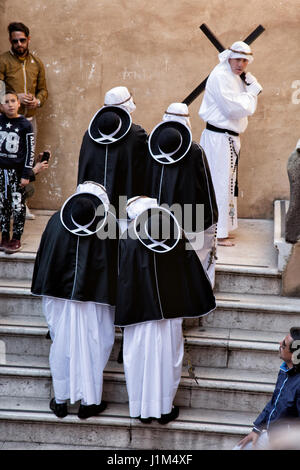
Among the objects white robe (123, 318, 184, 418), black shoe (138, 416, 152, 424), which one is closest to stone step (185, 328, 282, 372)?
white robe (123, 318, 184, 418)

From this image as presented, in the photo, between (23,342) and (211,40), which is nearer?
(23,342)

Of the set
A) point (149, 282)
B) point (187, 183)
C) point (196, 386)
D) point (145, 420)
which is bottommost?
point (145, 420)

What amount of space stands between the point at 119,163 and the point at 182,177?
675 mm

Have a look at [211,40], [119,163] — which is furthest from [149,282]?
[211,40]

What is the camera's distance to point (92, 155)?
27.1 ft

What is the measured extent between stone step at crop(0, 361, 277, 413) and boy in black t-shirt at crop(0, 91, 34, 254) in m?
1.52

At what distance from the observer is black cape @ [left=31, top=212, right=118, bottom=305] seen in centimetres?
712

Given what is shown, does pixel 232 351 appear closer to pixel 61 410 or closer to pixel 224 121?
pixel 61 410

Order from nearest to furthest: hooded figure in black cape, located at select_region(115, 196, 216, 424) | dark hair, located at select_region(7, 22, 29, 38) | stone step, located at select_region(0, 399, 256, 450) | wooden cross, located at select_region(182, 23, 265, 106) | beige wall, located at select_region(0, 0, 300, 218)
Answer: hooded figure in black cape, located at select_region(115, 196, 216, 424)
stone step, located at select_region(0, 399, 256, 450)
wooden cross, located at select_region(182, 23, 265, 106)
dark hair, located at select_region(7, 22, 29, 38)
beige wall, located at select_region(0, 0, 300, 218)

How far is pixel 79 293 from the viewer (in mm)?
7125

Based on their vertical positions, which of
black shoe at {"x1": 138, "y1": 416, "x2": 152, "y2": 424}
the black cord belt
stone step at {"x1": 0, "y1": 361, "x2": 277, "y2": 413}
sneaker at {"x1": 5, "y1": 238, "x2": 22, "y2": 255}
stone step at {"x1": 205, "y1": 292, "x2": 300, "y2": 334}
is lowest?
black shoe at {"x1": 138, "y1": 416, "x2": 152, "y2": 424}

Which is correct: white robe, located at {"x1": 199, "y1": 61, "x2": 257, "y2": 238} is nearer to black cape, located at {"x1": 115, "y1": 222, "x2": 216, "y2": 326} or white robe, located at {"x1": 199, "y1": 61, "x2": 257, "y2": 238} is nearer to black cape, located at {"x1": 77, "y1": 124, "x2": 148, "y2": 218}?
black cape, located at {"x1": 77, "y1": 124, "x2": 148, "y2": 218}

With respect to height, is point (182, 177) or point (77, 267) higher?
point (182, 177)

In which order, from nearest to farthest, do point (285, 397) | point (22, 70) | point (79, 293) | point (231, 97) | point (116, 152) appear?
point (285, 397) < point (79, 293) < point (116, 152) < point (231, 97) < point (22, 70)
